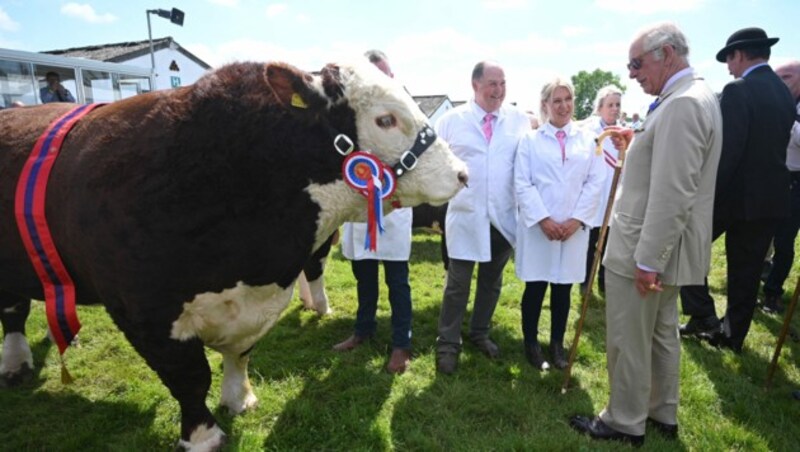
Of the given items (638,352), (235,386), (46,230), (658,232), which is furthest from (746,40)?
(46,230)

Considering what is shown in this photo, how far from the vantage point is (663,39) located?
275 cm

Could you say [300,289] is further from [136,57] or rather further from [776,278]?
[136,57]

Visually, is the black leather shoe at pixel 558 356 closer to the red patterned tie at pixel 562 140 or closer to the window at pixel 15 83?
the red patterned tie at pixel 562 140

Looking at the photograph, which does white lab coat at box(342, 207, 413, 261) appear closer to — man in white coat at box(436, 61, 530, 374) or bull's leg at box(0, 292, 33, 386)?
man in white coat at box(436, 61, 530, 374)

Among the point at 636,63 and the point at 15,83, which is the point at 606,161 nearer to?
the point at 636,63

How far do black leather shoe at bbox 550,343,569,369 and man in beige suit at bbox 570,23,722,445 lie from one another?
3.04 feet

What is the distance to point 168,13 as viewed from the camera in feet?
50.3

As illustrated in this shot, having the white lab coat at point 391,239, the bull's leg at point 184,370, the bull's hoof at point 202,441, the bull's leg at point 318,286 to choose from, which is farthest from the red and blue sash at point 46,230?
the bull's leg at point 318,286

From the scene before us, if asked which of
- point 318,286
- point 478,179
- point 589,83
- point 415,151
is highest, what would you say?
point 589,83

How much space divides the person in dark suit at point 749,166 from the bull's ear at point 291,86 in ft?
13.5

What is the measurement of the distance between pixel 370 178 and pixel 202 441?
1938 mm

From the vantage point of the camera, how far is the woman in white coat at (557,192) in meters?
4.01

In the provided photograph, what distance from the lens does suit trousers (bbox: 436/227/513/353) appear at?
13.7ft

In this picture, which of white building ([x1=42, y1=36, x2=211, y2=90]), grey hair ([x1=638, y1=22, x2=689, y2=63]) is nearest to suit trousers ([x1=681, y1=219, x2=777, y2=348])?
grey hair ([x1=638, y1=22, x2=689, y2=63])
